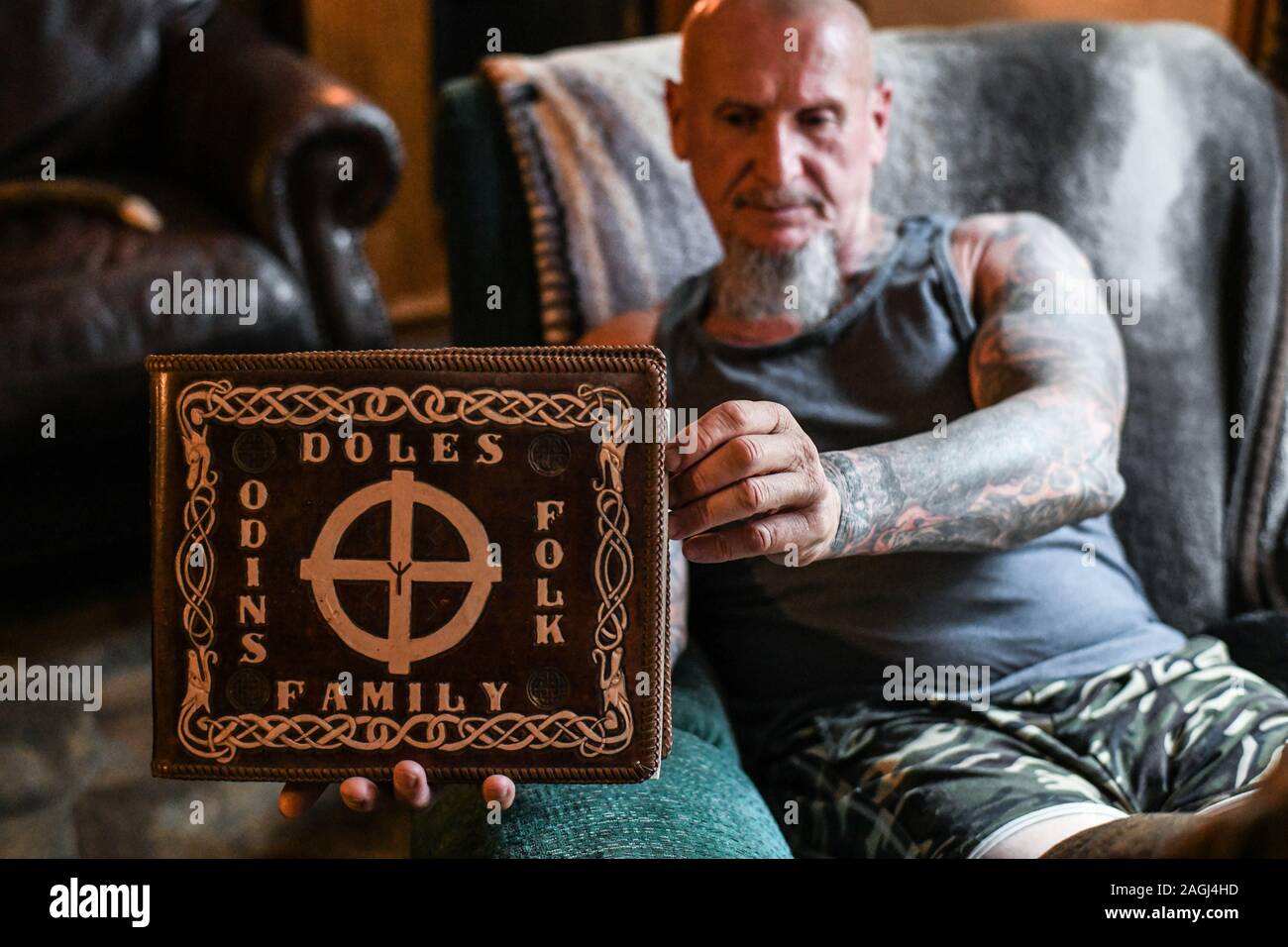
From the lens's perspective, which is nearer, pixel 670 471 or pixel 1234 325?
pixel 670 471

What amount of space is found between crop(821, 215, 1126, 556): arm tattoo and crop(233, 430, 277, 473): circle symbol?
387 mm

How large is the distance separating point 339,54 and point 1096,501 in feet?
8.09

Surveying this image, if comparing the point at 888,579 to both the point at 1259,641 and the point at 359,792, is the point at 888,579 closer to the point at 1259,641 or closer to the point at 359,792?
the point at 1259,641

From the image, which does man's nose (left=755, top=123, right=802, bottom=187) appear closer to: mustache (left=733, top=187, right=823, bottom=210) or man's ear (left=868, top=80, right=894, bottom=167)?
mustache (left=733, top=187, right=823, bottom=210)

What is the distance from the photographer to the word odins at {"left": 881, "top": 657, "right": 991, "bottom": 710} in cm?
105

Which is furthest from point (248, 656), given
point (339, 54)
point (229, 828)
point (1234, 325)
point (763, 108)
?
point (339, 54)

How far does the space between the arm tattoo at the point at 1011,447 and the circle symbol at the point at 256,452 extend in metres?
0.39

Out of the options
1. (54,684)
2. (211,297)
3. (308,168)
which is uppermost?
(308,168)

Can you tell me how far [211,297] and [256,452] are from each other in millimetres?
1433

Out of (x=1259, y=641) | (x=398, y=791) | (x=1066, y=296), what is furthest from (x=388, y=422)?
(x=1259, y=641)

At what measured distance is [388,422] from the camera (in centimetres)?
75

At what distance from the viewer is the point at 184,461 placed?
0.77 meters

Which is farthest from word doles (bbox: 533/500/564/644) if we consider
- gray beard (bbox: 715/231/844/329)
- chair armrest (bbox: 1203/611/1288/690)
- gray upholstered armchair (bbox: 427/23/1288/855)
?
chair armrest (bbox: 1203/611/1288/690)
